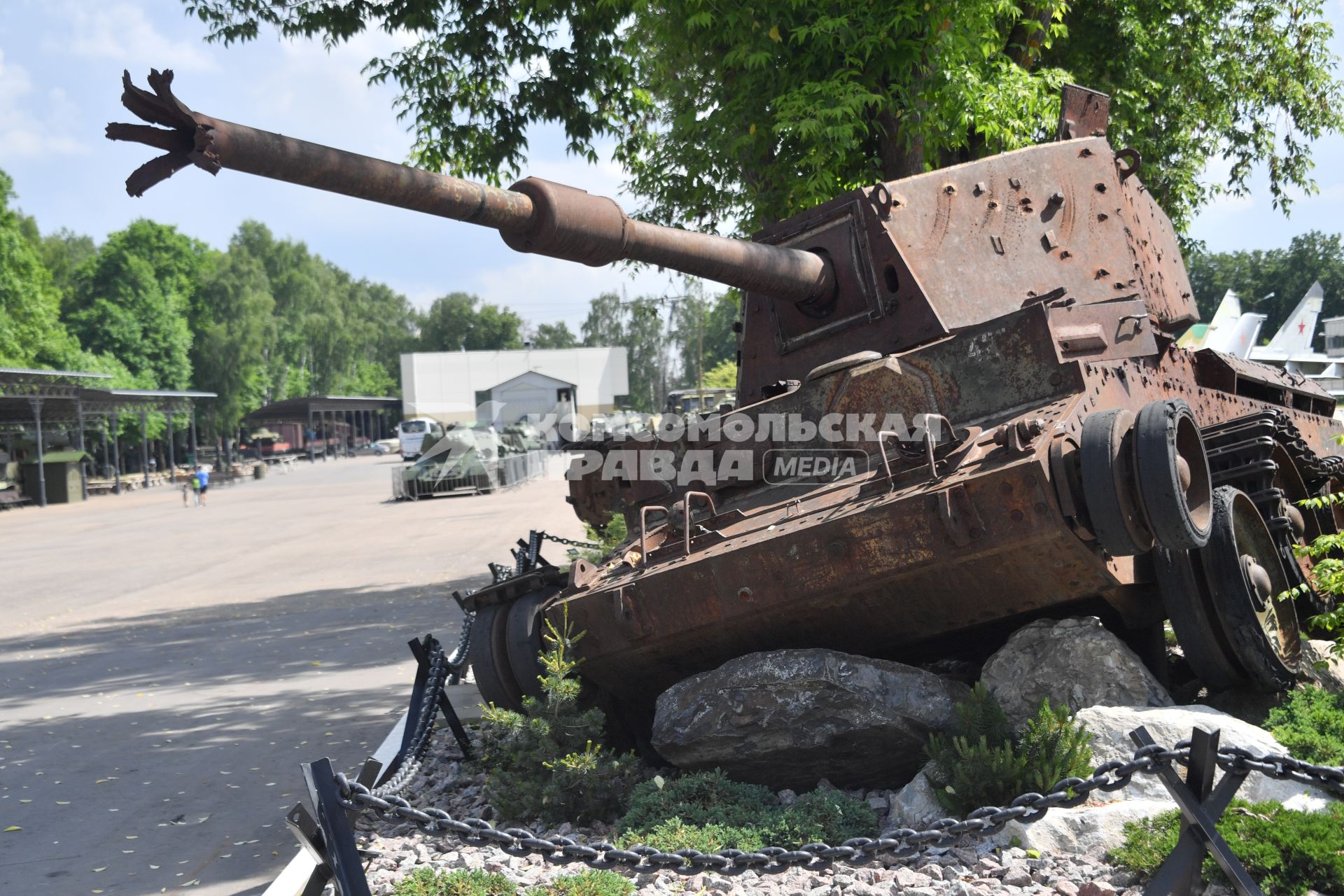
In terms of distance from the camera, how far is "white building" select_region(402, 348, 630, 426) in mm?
63500

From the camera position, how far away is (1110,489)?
4547 mm

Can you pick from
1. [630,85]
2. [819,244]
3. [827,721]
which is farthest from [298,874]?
[630,85]

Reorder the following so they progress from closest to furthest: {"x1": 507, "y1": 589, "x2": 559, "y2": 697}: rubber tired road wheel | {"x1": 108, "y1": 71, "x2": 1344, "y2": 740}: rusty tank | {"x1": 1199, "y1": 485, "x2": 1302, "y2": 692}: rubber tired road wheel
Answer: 1. {"x1": 108, "y1": 71, "x2": 1344, "y2": 740}: rusty tank
2. {"x1": 1199, "y1": 485, "x2": 1302, "y2": 692}: rubber tired road wheel
3. {"x1": 507, "y1": 589, "x2": 559, "y2": 697}: rubber tired road wheel

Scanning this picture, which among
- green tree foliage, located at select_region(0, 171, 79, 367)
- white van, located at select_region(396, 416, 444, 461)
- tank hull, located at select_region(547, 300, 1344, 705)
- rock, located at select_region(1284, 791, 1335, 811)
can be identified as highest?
green tree foliage, located at select_region(0, 171, 79, 367)

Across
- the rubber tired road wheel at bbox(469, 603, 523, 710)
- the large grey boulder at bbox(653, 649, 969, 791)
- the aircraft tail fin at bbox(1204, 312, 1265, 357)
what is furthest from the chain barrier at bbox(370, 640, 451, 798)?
the aircraft tail fin at bbox(1204, 312, 1265, 357)

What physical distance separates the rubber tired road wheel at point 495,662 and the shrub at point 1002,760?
2.27 meters

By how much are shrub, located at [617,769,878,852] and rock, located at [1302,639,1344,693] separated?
2.27 m

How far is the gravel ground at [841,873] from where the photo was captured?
426 cm

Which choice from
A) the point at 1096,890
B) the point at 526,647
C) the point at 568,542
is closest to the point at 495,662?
the point at 526,647

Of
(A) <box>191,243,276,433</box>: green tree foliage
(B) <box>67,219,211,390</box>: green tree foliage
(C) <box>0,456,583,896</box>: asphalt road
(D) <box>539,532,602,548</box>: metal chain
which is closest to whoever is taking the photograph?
(C) <box>0,456,583,896</box>: asphalt road

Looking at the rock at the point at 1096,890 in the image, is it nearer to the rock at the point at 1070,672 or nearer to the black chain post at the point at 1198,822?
the black chain post at the point at 1198,822

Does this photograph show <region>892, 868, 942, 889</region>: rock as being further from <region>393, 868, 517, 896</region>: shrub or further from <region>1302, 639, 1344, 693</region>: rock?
<region>1302, 639, 1344, 693</region>: rock

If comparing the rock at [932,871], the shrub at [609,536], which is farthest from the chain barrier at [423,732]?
the shrub at [609,536]

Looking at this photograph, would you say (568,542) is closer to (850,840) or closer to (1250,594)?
(1250,594)
